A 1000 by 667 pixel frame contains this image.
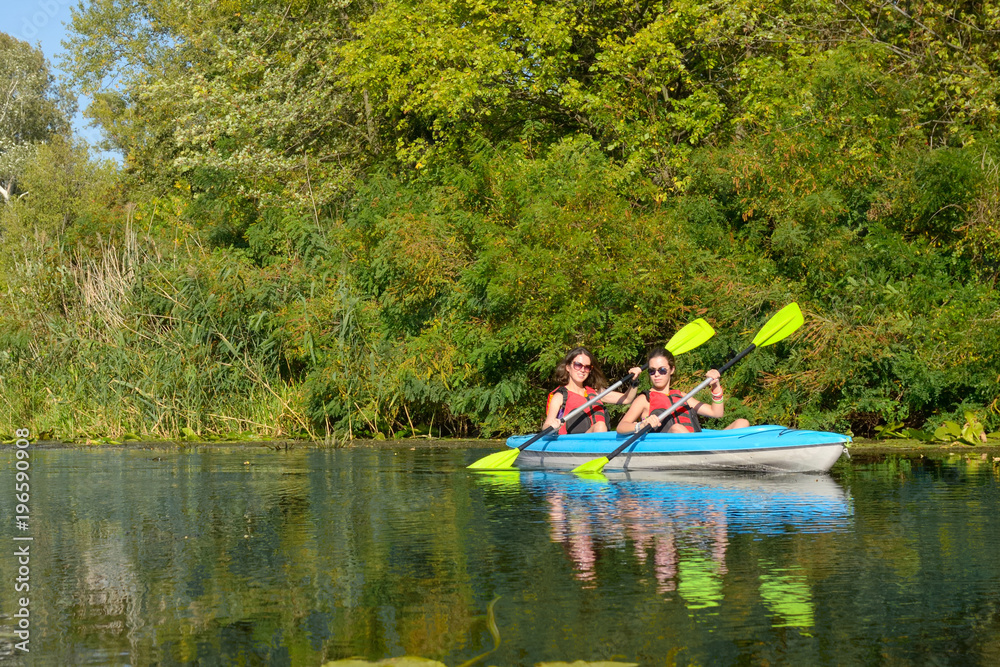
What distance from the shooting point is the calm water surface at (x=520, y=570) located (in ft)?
16.4

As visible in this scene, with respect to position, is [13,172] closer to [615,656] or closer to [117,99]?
[117,99]

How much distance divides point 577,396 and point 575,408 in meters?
0.16

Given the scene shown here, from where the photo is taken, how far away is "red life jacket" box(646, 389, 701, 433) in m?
12.5

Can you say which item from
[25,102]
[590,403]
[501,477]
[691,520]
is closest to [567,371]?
[590,403]

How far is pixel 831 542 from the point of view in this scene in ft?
24.3

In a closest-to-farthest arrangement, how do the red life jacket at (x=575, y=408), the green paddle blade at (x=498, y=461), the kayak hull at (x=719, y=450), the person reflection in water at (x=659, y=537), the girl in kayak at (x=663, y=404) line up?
the person reflection in water at (x=659, y=537), the kayak hull at (x=719, y=450), the girl in kayak at (x=663, y=404), the green paddle blade at (x=498, y=461), the red life jacket at (x=575, y=408)

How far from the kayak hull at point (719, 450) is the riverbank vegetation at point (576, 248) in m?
3.10

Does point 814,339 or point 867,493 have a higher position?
point 814,339

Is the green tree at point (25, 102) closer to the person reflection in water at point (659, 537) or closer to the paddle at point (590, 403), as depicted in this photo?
the paddle at point (590, 403)

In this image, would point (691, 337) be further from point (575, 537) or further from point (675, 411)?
point (575, 537)

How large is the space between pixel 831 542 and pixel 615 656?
3.12 m

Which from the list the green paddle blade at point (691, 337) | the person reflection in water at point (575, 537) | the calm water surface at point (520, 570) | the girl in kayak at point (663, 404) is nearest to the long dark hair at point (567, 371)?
the green paddle blade at point (691, 337)

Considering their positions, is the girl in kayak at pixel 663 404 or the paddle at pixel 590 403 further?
the paddle at pixel 590 403

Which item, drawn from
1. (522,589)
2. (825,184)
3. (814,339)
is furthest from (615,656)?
(825,184)
